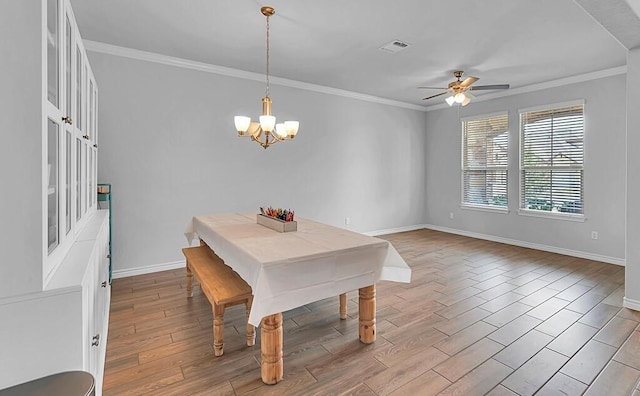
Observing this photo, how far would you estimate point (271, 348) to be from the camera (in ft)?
6.40

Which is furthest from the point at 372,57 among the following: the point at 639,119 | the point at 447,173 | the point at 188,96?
the point at 447,173

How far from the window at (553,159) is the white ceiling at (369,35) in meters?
0.65

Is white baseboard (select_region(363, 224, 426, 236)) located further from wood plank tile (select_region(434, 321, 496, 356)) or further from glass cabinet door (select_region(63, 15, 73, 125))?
glass cabinet door (select_region(63, 15, 73, 125))

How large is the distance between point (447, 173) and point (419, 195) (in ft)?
2.51

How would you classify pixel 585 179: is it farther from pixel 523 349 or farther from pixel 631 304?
pixel 523 349

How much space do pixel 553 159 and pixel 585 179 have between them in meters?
0.53

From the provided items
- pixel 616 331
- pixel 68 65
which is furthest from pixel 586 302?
pixel 68 65

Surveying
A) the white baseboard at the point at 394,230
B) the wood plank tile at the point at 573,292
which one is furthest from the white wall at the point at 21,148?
the white baseboard at the point at 394,230

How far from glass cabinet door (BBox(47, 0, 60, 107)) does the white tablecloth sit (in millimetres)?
1199

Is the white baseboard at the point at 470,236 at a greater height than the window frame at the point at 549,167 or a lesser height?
lesser

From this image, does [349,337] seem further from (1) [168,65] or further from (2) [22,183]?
(1) [168,65]

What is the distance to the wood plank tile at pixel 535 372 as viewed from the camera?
1920 millimetres

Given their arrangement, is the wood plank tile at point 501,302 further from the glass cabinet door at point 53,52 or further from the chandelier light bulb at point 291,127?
the glass cabinet door at point 53,52

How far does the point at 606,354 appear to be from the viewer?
2.27 m
